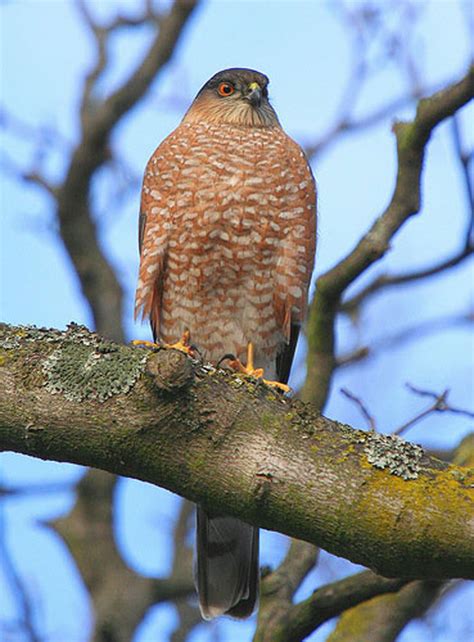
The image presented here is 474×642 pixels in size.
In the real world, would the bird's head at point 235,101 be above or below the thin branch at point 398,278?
above

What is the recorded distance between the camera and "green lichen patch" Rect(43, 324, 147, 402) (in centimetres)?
323

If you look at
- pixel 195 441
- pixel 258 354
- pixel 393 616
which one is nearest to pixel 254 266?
pixel 258 354

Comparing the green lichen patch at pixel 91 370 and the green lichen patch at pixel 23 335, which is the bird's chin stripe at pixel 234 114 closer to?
the green lichen patch at pixel 23 335

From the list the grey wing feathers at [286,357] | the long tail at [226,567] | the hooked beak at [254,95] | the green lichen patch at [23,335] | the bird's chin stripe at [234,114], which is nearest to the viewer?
the green lichen patch at [23,335]

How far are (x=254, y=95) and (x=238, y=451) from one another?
3.91 metres

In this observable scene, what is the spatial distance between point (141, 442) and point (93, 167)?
18.2ft

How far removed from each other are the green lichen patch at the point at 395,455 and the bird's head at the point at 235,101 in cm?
348

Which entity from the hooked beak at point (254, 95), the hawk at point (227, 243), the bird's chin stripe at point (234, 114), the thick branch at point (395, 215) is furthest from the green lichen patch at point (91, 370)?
the hooked beak at point (254, 95)

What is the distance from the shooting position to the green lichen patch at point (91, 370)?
323 centimetres

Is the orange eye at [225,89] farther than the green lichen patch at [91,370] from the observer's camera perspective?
Yes

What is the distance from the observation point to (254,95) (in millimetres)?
6609

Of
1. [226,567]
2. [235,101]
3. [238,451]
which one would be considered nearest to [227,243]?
[235,101]

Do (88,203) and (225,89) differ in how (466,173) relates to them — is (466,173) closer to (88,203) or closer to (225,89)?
(225,89)

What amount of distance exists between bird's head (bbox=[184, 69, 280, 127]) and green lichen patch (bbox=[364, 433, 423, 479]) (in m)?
3.48
